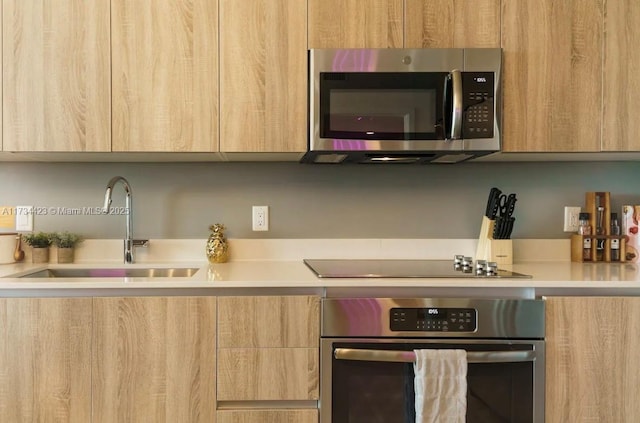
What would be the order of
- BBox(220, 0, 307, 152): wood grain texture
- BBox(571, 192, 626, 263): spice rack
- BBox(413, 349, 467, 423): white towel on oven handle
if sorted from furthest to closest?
1. BBox(571, 192, 626, 263): spice rack
2. BBox(220, 0, 307, 152): wood grain texture
3. BBox(413, 349, 467, 423): white towel on oven handle

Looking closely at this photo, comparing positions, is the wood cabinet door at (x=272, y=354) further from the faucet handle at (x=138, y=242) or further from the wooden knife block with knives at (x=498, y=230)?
the wooden knife block with knives at (x=498, y=230)

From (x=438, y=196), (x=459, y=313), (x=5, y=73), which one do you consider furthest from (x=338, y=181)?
(x=5, y=73)

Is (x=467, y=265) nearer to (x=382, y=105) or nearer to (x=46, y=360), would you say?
(x=382, y=105)

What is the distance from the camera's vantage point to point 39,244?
195cm

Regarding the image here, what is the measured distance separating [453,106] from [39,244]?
69.0 inches

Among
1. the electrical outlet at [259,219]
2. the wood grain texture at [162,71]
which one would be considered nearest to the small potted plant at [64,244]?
the wood grain texture at [162,71]

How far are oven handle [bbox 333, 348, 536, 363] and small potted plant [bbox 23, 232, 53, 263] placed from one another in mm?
1341

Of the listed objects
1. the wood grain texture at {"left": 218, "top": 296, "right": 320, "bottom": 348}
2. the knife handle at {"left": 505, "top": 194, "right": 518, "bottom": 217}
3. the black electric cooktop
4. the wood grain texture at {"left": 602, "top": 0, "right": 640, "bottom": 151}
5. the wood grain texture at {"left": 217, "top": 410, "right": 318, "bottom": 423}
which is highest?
the wood grain texture at {"left": 602, "top": 0, "right": 640, "bottom": 151}

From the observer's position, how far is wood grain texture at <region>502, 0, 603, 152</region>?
173 cm

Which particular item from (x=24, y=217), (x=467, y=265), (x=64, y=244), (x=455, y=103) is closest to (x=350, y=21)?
(x=455, y=103)

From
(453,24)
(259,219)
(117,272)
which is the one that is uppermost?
(453,24)

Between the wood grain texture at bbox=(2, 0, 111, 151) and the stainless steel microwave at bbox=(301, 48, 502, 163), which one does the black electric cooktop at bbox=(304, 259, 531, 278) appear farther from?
the wood grain texture at bbox=(2, 0, 111, 151)

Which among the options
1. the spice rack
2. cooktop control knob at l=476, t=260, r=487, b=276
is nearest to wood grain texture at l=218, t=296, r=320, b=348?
cooktop control knob at l=476, t=260, r=487, b=276

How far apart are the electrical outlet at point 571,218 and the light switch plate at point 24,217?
2.37m
